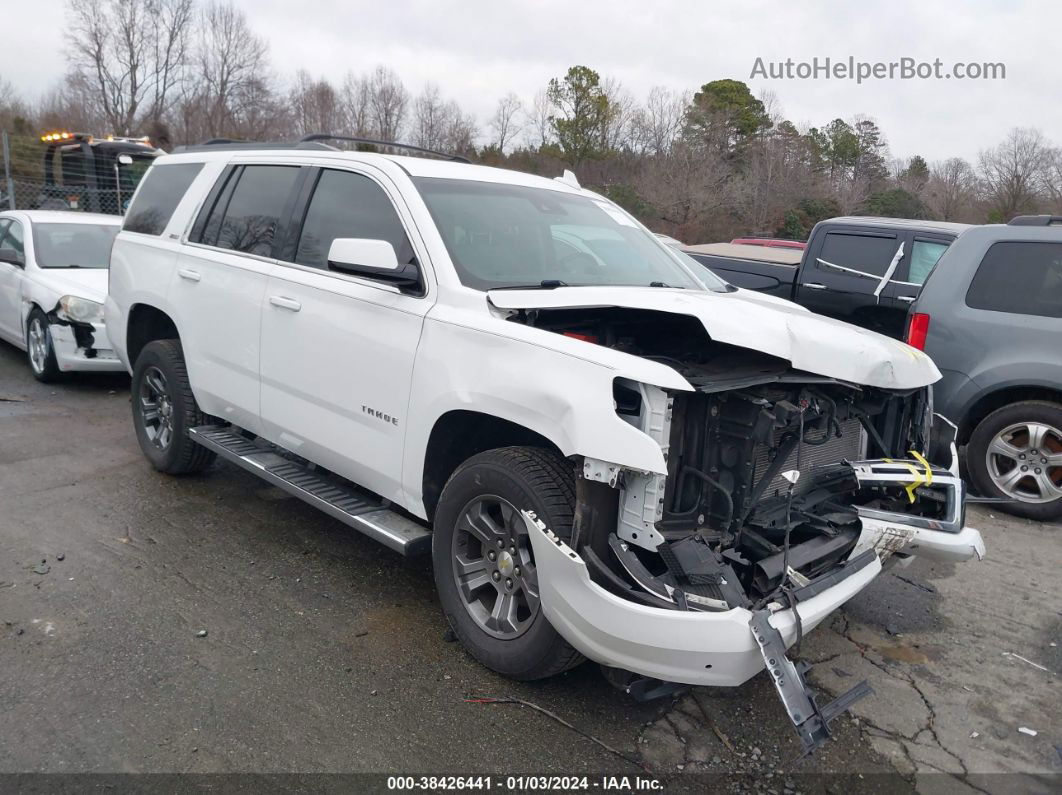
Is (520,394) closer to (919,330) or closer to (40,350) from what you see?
(919,330)

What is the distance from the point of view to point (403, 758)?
280cm

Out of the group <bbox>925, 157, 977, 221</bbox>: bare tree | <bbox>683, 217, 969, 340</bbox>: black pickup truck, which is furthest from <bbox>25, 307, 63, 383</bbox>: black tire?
<bbox>925, 157, 977, 221</bbox>: bare tree

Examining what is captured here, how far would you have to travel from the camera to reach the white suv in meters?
2.73

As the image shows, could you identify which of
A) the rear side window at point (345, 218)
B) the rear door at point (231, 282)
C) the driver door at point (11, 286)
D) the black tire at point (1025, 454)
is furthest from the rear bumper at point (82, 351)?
the black tire at point (1025, 454)

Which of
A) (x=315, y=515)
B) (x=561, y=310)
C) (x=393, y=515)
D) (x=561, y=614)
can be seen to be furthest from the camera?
(x=315, y=515)

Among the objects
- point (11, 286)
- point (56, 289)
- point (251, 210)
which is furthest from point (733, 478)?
point (11, 286)

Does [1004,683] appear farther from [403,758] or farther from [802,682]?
[403,758]

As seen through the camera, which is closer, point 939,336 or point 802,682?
point 802,682

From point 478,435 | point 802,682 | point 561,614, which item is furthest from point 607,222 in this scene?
point 802,682

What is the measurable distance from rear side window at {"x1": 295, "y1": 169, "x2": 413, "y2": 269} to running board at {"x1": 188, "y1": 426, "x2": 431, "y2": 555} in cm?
112

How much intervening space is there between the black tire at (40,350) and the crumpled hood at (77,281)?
31 cm

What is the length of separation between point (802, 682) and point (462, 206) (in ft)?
8.38

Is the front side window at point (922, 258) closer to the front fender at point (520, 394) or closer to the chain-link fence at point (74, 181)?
the front fender at point (520, 394)

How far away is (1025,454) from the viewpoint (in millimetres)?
5559
